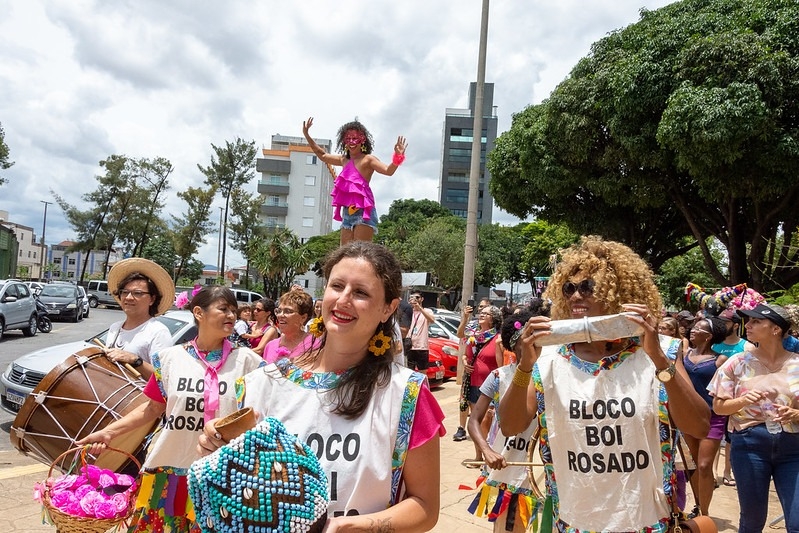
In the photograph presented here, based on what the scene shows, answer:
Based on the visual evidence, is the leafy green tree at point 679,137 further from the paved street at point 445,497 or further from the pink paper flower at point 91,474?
the pink paper flower at point 91,474

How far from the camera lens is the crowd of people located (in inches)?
71.5

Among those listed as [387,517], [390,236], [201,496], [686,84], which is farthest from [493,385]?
[390,236]

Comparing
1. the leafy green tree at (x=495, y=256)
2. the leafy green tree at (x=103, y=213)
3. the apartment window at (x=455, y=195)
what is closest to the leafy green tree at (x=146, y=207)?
the leafy green tree at (x=103, y=213)

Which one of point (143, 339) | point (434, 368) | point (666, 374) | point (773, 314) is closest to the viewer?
point (666, 374)

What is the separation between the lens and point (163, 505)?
3143 millimetres

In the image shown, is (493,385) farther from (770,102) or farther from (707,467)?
(770,102)

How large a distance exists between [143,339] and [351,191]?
1.85m

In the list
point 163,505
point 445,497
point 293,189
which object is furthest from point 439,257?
point 163,505

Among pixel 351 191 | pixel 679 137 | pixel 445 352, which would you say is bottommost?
pixel 445 352

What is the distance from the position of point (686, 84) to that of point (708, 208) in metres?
5.17

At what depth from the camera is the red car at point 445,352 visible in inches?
547

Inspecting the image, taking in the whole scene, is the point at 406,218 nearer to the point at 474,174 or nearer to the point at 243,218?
the point at 243,218

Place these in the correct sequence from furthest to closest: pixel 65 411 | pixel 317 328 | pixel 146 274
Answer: pixel 146 274, pixel 65 411, pixel 317 328

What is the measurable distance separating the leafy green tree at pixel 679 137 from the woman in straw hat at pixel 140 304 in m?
10.7
